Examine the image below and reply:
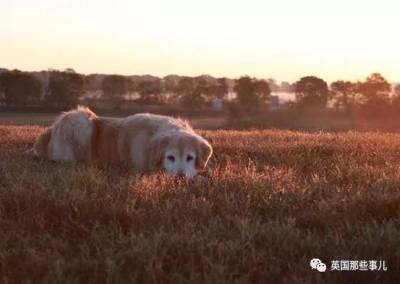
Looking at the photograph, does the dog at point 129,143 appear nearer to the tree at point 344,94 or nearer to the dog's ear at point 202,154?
the dog's ear at point 202,154

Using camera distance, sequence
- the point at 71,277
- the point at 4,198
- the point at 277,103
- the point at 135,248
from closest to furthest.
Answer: the point at 71,277, the point at 135,248, the point at 4,198, the point at 277,103

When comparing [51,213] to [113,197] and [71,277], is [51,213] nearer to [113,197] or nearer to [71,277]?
[113,197]

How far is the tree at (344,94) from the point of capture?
54.2m

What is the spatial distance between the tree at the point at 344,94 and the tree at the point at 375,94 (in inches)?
50.8

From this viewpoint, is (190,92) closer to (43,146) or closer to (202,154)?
(43,146)

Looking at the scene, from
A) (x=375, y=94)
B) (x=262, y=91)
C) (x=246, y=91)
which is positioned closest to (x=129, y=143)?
(x=375, y=94)

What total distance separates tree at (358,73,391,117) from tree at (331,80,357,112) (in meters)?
1.29

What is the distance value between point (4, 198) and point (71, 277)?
1830mm

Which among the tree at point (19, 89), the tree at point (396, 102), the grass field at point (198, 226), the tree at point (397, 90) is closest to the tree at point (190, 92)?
the tree at point (19, 89)

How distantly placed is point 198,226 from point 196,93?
67.8 metres

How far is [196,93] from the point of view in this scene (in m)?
72.4

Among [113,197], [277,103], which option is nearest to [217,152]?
[113,197]

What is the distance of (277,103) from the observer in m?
67.8

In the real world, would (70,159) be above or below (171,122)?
below
